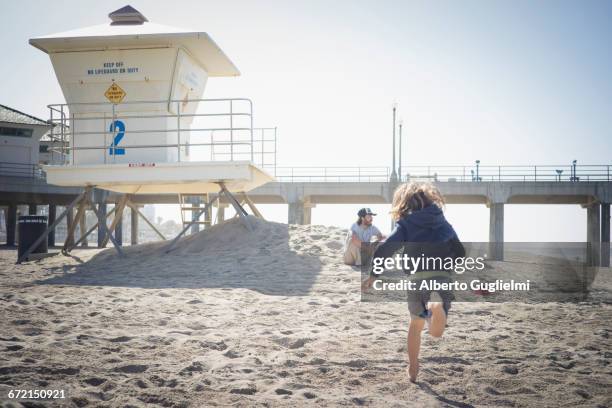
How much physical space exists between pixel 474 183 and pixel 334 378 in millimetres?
27407

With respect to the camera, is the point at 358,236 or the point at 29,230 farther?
the point at 29,230

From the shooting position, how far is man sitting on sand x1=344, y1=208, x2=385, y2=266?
10023 mm

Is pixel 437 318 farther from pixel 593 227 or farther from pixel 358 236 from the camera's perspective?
pixel 593 227

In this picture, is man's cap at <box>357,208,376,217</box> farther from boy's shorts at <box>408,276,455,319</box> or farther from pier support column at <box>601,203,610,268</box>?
pier support column at <box>601,203,610,268</box>

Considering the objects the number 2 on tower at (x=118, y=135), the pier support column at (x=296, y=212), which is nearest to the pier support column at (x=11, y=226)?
Result: the pier support column at (x=296, y=212)

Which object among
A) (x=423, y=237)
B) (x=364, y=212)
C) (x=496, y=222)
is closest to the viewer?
(x=423, y=237)

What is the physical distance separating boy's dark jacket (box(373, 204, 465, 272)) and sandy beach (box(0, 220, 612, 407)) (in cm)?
107

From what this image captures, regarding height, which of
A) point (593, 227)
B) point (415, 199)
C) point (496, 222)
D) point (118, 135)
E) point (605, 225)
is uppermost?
point (118, 135)

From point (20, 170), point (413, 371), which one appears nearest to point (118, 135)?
point (413, 371)

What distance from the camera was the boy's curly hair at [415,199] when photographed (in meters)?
4.30

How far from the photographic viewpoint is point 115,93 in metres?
12.8

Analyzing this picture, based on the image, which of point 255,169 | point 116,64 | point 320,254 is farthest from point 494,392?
point 116,64

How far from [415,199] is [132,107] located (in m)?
10.4

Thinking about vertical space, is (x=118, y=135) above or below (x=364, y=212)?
above
